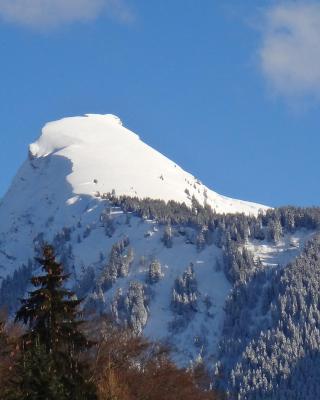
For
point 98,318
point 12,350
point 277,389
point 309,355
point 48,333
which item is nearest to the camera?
point 48,333

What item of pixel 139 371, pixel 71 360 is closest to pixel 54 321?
pixel 71 360

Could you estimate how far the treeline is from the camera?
1367 inches

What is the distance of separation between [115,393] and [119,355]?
1399cm

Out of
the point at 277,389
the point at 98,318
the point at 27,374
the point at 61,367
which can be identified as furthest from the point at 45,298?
the point at 277,389

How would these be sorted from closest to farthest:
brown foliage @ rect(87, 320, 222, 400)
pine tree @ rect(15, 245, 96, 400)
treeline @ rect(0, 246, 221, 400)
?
treeline @ rect(0, 246, 221, 400) → pine tree @ rect(15, 245, 96, 400) → brown foliage @ rect(87, 320, 222, 400)

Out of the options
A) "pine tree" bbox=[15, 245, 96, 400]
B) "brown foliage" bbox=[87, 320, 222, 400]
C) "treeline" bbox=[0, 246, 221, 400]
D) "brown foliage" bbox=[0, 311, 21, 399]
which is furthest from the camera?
"brown foliage" bbox=[87, 320, 222, 400]

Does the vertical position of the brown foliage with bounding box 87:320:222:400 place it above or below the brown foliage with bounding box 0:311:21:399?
above

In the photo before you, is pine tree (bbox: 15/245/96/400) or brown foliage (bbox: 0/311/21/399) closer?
pine tree (bbox: 15/245/96/400)

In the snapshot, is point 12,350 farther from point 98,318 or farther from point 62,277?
point 98,318

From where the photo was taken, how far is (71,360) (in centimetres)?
4241

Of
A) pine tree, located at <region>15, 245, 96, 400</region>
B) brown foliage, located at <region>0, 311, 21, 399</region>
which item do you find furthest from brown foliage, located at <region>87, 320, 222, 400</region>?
brown foliage, located at <region>0, 311, 21, 399</region>

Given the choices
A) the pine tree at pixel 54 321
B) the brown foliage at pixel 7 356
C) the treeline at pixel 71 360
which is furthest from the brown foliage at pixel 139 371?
the brown foliage at pixel 7 356

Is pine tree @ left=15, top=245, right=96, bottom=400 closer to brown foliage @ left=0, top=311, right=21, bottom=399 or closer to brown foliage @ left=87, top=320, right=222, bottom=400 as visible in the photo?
brown foliage @ left=0, top=311, right=21, bottom=399

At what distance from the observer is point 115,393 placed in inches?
1661
